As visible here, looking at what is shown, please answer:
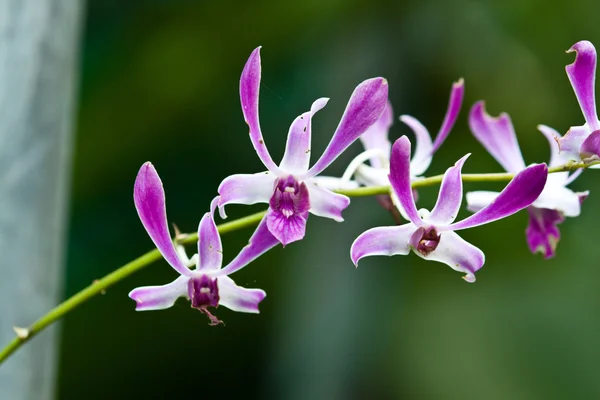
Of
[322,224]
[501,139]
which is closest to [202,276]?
[501,139]

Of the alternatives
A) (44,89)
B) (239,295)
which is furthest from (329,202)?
(44,89)

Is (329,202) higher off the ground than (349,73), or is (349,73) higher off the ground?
(349,73)

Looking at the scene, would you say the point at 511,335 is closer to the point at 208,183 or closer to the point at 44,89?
the point at 208,183

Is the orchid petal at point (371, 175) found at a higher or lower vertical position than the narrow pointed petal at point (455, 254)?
higher

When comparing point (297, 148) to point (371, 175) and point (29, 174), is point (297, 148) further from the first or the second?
point (29, 174)

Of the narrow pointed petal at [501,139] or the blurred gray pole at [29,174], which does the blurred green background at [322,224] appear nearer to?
the blurred gray pole at [29,174]

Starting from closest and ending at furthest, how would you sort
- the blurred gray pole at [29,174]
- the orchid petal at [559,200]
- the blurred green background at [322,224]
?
the orchid petal at [559,200] < the blurred gray pole at [29,174] < the blurred green background at [322,224]

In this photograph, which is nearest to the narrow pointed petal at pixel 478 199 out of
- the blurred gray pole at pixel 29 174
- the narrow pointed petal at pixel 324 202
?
the narrow pointed petal at pixel 324 202

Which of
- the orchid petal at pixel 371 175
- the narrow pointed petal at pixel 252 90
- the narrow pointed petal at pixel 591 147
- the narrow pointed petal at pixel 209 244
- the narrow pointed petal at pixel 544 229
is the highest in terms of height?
the narrow pointed petal at pixel 252 90
